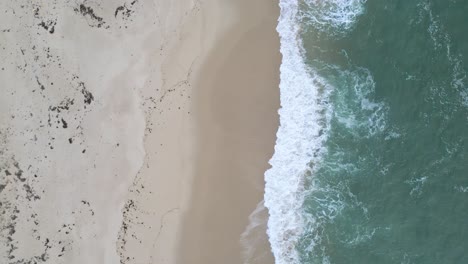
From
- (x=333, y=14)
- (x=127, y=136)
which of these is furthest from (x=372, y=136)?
(x=127, y=136)

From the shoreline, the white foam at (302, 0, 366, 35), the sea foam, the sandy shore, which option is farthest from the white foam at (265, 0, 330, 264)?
Result: the white foam at (302, 0, 366, 35)

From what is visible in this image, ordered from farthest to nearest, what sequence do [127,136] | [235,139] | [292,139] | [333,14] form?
1. [333,14]
2. [292,139]
3. [235,139]
4. [127,136]

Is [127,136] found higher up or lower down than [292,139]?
higher up

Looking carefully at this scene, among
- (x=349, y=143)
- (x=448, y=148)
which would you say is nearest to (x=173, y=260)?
(x=349, y=143)

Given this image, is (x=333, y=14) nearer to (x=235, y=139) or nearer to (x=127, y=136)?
(x=235, y=139)

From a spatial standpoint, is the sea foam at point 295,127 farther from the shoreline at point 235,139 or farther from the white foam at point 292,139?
the shoreline at point 235,139

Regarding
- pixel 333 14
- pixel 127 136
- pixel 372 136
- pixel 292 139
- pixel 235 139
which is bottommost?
pixel 372 136

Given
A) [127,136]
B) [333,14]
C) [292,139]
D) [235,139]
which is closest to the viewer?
[127,136]

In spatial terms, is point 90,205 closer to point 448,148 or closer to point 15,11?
point 15,11
